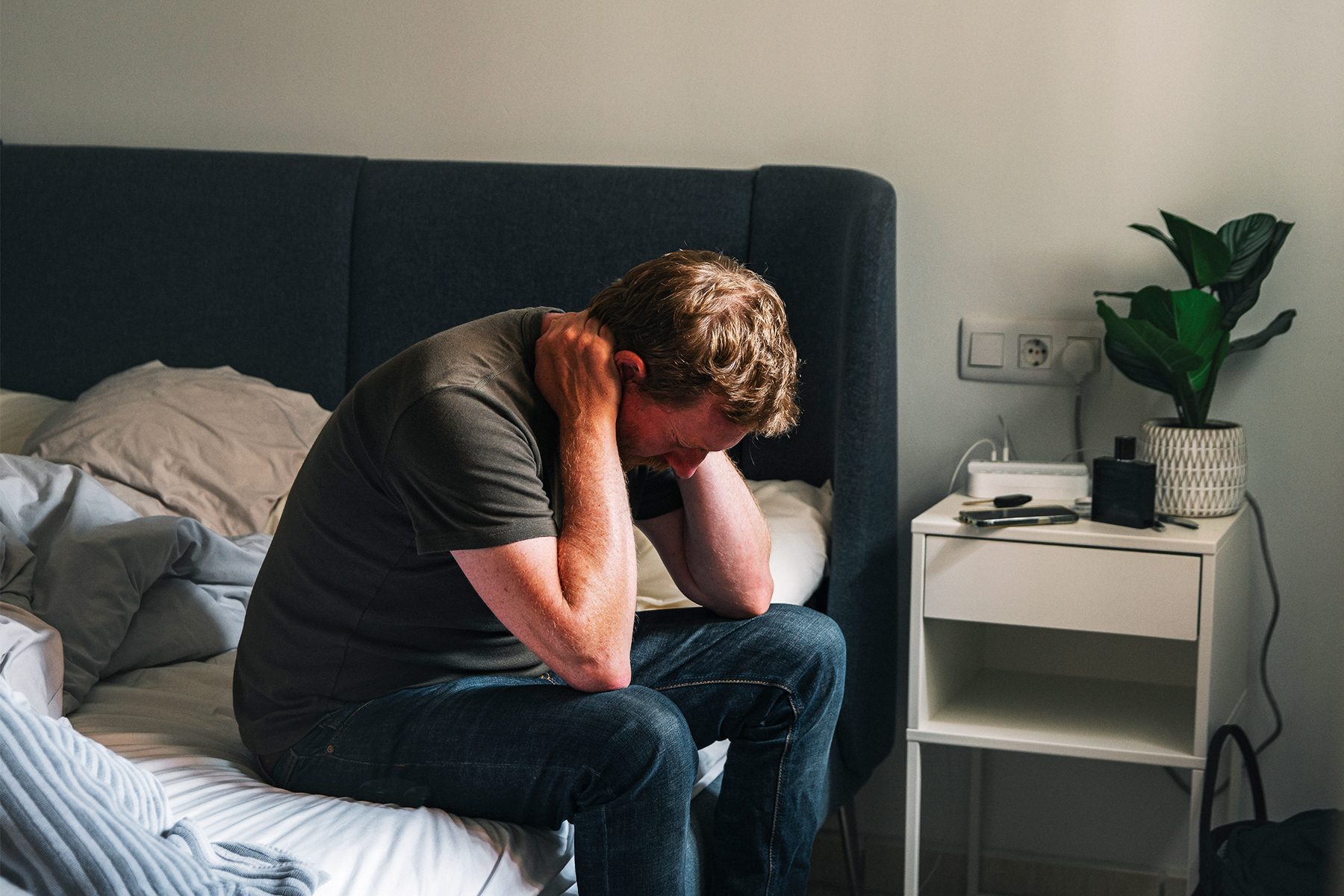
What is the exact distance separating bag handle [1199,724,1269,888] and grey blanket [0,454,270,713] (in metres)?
1.19

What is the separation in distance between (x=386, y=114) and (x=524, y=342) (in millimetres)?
1140

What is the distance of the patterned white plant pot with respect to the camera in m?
1.74

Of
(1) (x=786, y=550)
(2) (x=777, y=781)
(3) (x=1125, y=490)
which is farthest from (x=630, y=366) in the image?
(3) (x=1125, y=490)

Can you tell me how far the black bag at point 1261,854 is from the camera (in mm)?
1435

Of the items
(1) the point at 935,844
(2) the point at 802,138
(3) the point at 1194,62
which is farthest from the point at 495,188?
(1) the point at 935,844

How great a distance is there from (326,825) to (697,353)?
0.51 meters

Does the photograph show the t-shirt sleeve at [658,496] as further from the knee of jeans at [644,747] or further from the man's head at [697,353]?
the knee of jeans at [644,747]

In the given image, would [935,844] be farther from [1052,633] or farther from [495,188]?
[495,188]

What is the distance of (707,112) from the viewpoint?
2.08m

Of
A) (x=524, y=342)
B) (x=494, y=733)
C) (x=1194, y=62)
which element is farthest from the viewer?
(x=1194, y=62)

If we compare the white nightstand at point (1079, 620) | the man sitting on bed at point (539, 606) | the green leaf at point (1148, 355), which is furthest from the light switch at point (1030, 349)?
the man sitting on bed at point (539, 606)

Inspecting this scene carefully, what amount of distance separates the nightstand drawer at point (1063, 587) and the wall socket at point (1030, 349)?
387 mm

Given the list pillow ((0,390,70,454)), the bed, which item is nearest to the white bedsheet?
the bed

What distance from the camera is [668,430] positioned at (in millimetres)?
1263
